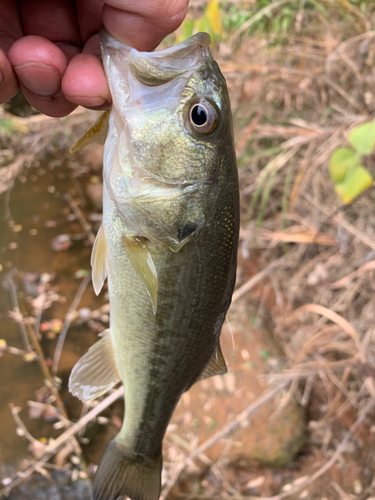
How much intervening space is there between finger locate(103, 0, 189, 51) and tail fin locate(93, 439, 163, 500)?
1700mm

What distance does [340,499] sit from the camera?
9.32 ft

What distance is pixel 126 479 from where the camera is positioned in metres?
1.43

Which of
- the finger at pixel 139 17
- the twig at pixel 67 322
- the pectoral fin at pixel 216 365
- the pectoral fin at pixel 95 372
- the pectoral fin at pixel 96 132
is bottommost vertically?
the twig at pixel 67 322

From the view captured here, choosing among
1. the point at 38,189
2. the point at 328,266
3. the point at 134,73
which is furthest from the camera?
the point at 38,189

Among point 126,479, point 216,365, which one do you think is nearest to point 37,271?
point 126,479

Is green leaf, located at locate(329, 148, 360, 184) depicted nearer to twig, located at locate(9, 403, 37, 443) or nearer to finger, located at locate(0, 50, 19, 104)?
finger, located at locate(0, 50, 19, 104)

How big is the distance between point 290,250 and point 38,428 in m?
3.00

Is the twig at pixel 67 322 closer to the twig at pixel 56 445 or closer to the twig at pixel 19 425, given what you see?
the twig at pixel 19 425

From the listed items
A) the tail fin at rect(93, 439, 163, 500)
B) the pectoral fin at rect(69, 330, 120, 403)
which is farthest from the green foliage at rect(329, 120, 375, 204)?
the tail fin at rect(93, 439, 163, 500)

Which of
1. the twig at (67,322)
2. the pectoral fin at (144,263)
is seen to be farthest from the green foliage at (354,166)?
the twig at (67,322)

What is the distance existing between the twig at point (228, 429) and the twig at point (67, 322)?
150 cm

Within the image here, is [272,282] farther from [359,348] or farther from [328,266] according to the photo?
[359,348]

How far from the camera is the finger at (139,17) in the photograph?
3.76 ft

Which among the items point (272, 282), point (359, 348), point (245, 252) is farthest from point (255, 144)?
point (359, 348)
